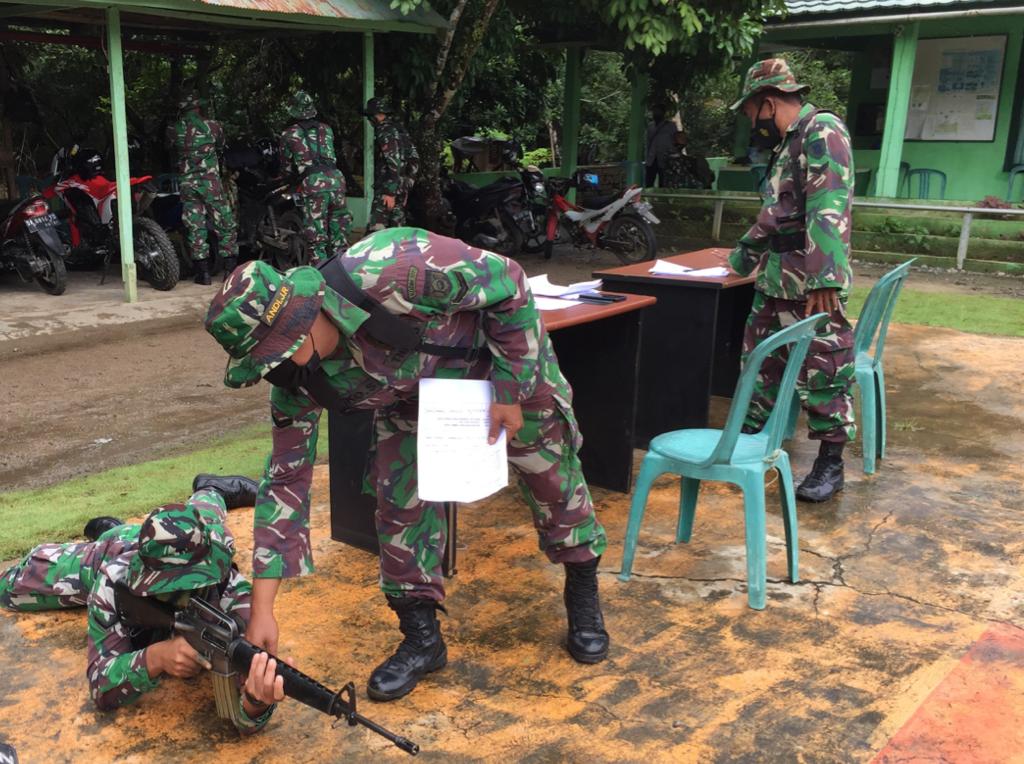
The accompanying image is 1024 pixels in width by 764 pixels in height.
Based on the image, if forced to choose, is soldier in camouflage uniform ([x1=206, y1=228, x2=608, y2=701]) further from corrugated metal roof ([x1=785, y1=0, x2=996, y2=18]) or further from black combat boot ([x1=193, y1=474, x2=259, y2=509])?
corrugated metal roof ([x1=785, y1=0, x2=996, y2=18])

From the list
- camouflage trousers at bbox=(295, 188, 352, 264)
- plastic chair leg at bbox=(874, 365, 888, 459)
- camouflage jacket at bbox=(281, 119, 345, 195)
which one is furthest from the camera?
camouflage trousers at bbox=(295, 188, 352, 264)

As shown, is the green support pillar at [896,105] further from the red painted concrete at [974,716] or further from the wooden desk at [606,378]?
the red painted concrete at [974,716]

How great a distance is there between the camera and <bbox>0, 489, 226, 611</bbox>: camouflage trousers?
2887 mm

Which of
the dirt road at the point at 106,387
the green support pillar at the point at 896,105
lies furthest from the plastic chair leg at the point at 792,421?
the green support pillar at the point at 896,105

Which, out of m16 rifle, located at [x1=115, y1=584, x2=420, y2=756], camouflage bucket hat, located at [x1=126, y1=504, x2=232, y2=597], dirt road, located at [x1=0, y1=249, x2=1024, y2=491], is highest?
camouflage bucket hat, located at [x1=126, y1=504, x2=232, y2=597]

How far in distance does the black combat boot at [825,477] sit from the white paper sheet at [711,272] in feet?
3.07

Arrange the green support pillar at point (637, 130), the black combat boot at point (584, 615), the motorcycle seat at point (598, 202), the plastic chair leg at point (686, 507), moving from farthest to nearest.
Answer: the green support pillar at point (637, 130) → the motorcycle seat at point (598, 202) → the plastic chair leg at point (686, 507) → the black combat boot at point (584, 615)

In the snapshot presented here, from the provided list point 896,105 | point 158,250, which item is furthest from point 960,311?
point 158,250

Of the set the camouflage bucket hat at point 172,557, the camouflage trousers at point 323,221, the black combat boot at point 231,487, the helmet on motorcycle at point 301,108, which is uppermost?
the helmet on motorcycle at point 301,108

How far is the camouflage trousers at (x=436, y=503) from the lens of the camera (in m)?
2.47

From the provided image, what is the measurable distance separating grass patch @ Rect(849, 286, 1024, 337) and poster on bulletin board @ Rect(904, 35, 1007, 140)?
423 cm

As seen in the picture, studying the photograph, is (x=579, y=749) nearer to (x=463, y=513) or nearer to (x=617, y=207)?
(x=463, y=513)

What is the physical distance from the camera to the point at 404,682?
254 centimetres

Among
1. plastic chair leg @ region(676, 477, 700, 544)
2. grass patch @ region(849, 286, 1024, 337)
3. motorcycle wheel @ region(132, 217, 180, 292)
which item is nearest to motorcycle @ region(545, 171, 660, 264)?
grass patch @ region(849, 286, 1024, 337)
